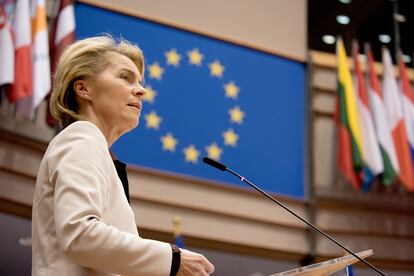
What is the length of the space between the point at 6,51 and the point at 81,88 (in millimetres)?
4291

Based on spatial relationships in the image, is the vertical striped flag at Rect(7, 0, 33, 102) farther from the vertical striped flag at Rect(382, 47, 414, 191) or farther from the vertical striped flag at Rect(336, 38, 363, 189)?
the vertical striped flag at Rect(382, 47, 414, 191)

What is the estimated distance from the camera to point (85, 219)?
1.62 metres

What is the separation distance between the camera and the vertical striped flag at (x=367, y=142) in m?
7.68

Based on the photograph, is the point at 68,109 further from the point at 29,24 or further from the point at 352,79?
the point at 352,79

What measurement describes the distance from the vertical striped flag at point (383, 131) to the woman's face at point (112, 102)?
6092mm

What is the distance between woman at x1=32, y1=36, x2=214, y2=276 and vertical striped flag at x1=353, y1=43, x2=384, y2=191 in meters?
5.95

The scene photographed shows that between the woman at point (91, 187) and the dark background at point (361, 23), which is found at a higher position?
the dark background at point (361, 23)

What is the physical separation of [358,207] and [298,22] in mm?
2246

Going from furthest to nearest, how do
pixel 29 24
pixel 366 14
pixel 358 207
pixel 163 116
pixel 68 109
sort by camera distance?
pixel 366 14, pixel 358 207, pixel 163 116, pixel 29 24, pixel 68 109

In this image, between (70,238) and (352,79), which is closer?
(70,238)

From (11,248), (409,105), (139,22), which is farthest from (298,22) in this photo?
(11,248)

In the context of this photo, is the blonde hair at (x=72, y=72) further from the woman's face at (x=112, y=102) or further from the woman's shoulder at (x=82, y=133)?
the woman's shoulder at (x=82, y=133)

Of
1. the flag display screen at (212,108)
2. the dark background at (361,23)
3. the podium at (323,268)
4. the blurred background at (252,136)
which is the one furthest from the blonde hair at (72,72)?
the dark background at (361,23)

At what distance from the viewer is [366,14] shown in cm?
966
